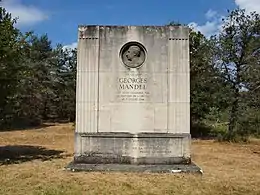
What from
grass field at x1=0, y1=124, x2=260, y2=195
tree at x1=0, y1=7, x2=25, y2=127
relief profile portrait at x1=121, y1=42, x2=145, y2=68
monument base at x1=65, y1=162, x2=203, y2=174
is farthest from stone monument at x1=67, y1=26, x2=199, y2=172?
tree at x1=0, y1=7, x2=25, y2=127

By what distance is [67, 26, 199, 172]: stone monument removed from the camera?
430 inches

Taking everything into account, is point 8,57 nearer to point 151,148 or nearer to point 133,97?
point 133,97

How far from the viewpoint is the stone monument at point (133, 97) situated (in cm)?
1092

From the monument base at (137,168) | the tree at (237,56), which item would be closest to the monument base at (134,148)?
the monument base at (137,168)

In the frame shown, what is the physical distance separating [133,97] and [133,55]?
3.89 feet

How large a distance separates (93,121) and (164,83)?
227 cm

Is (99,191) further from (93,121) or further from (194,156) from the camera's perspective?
(194,156)

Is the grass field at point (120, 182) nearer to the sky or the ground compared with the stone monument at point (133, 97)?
nearer to the ground

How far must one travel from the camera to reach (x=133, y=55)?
Result: 36.4 feet

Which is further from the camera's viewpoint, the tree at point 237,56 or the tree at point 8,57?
the tree at point 237,56

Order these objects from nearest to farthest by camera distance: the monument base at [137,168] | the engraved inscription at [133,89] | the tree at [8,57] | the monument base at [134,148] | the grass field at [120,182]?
the grass field at [120,182] < the monument base at [137,168] < the monument base at [134,148] < the engraved inscription at [133,89] < the tree at [8,57]

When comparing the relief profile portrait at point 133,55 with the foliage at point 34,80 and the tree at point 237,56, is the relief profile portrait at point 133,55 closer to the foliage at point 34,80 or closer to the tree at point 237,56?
the foliage at point 34,80

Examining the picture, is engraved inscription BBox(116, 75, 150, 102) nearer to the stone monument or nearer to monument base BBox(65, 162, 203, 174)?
the stone monument

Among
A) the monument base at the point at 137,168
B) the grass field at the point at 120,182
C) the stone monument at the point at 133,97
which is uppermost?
the stone monument at the point at 133,97
